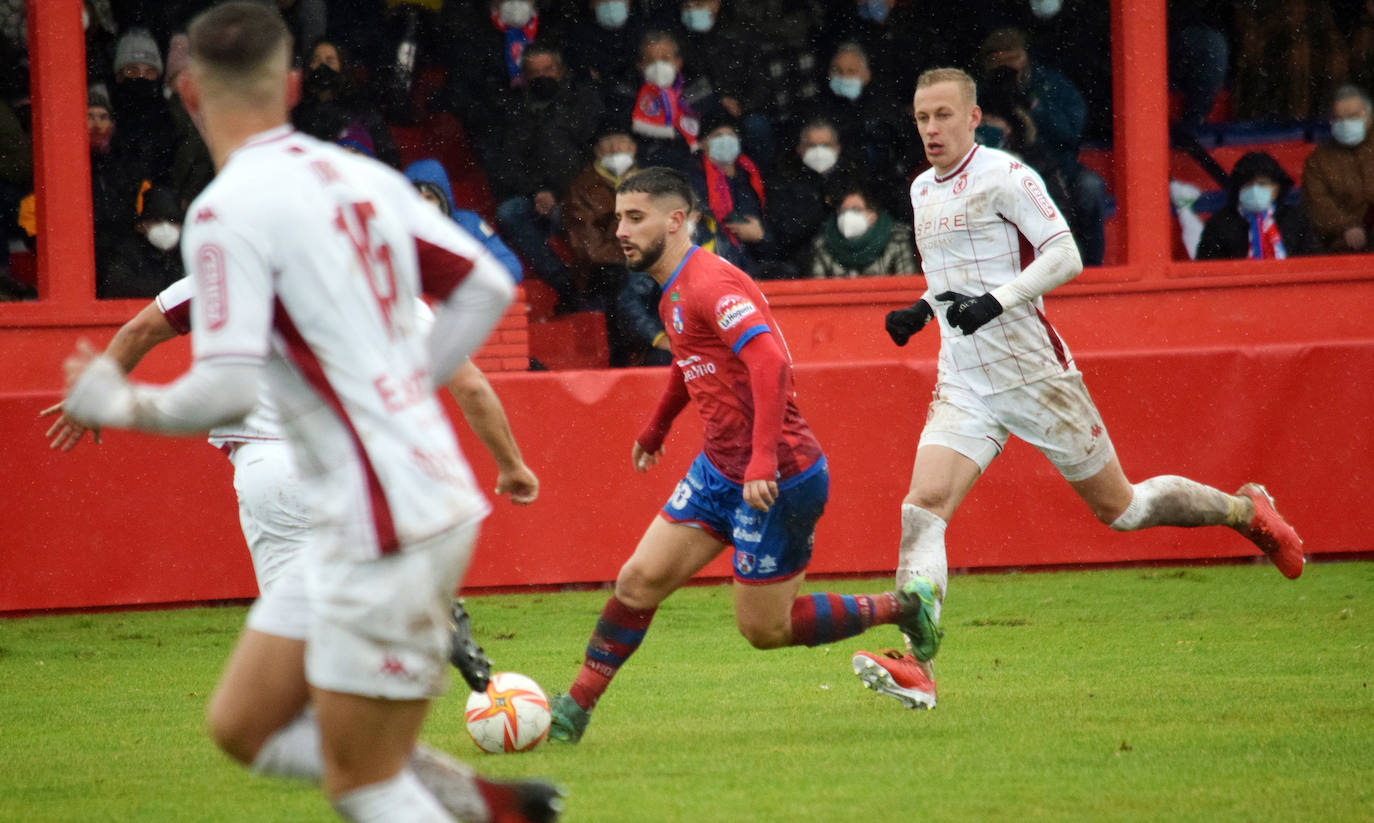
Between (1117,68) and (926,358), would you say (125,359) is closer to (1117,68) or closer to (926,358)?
(926,358)

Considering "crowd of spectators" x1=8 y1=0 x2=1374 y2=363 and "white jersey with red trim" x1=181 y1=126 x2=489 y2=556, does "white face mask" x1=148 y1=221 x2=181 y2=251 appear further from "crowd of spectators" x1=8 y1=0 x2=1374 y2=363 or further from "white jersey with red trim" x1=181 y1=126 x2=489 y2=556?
"white jersey with red trim" x1=181 y1=126 x2=489 y2=556

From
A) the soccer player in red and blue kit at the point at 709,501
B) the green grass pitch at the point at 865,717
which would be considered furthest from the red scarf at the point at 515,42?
the soccer player in red and blue kit at the point at 709,501

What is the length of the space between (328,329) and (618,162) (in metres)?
8.43

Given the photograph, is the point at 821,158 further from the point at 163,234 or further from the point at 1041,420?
the point at 1041,420

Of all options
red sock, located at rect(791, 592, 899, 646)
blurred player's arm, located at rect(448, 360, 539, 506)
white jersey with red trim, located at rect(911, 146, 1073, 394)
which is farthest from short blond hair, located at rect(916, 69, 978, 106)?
blurred player's arm, located at rect(448, 360, 539, 506)

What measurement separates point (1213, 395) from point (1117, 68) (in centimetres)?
262

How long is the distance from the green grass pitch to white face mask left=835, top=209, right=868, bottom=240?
9.63 ft

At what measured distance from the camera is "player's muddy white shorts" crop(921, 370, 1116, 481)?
245 inches

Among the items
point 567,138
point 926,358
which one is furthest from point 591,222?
point 926,358

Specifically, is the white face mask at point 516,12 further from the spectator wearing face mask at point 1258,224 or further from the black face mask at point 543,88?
the spectator wearing face mask at point 1258,224

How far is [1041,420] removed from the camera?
6.25m

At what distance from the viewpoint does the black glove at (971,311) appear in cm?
582

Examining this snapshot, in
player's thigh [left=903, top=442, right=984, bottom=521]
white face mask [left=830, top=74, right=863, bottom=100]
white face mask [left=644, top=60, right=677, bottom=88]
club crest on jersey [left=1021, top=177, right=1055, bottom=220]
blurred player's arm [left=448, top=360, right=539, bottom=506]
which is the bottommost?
player's thigh [left=903, top=442, right=984, bottom=521]

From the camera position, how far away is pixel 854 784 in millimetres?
4656
